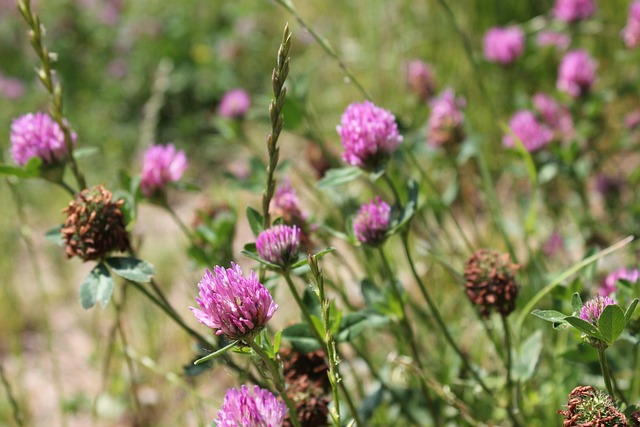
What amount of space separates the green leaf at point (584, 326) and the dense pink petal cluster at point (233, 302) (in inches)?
12.1

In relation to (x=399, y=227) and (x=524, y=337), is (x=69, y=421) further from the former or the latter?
(x=399, y=227)

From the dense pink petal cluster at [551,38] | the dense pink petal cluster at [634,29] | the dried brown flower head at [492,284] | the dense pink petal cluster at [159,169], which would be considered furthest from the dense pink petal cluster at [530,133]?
the dense pink petal cluster at [159,169]

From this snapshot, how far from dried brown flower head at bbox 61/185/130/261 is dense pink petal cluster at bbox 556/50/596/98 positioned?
1.24 meters

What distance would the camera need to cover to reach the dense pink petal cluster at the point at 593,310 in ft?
2.56

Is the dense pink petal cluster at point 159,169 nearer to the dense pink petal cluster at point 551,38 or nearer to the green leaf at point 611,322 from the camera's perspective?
the green leaf at point 611,322

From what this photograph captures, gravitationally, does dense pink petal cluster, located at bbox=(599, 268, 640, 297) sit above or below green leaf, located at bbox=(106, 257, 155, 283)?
below

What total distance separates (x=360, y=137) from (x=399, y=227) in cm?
15

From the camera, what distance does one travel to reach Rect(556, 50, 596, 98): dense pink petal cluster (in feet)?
5.95

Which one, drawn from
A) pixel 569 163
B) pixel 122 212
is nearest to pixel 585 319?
pixel 122 212

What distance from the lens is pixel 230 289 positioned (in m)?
0.77

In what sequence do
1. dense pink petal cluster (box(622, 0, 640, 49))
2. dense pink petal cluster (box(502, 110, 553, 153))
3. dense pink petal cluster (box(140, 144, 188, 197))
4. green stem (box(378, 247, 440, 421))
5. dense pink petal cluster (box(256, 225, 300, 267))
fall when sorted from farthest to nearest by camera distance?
dense pink petal cluster (box(622, 0, 640, 49)) < dense pink petal cluster (box(502, 110, 553, 153)) < dense pink petal cluster (box(140, 144, 188, 197)) < green stem (box(378, 247, 440, 421)) < dense pink petal cluster (box(256, 225, 300, 267))

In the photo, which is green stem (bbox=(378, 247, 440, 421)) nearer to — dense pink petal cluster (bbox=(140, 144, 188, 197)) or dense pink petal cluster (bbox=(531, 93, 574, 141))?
dense pink petal cluster (bbox=(140, 144, 188, 197))

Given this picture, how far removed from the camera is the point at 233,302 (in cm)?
76

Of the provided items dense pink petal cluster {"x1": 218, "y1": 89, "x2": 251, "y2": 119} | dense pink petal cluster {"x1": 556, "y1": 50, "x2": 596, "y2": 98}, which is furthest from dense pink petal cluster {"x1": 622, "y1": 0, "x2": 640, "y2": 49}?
dense pink petal cluster {"x1": 218, "y1": 89, "x2": 251, "y2": 119}
